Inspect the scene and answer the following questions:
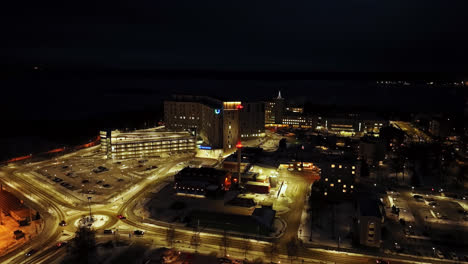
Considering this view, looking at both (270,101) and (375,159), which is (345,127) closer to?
(270,101)

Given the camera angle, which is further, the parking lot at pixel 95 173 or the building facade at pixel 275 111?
the building facade at pixel 275 111

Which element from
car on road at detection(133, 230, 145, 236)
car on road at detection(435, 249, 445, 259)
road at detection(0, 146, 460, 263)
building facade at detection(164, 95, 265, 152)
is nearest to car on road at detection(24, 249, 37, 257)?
road at detection(0, 146, 460, 263)

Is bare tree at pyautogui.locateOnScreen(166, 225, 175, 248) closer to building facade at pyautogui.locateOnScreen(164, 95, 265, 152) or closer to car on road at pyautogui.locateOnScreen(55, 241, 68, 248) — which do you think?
car on road at pyautogui.locateOnScreen(55, 241, 68, 248)

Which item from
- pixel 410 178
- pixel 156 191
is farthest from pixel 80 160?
pixel 410 178

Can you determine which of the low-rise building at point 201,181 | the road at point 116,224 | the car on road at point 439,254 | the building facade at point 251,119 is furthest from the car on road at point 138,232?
the building facade at point 251,119

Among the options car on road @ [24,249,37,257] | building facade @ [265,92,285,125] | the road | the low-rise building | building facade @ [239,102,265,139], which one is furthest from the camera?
building facade @ [265,92,285,125]

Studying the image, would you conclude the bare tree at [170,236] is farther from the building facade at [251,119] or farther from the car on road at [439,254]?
the building facade at [251,119]
